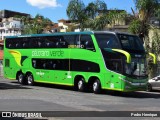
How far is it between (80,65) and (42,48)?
14.1ft

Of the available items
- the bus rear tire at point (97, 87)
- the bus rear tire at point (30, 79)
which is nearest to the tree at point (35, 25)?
the bus rear tire at point (30, 79)

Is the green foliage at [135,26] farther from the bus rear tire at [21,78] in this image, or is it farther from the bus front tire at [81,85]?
the bus rear tire at [21,78]

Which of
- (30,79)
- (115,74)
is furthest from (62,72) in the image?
(115,74)

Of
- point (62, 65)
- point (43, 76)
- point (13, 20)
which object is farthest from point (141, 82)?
point (13, 20)

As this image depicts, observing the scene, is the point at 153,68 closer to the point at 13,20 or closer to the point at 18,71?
the point at 18,71

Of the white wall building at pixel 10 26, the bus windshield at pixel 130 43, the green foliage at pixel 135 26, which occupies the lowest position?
the bus windshield at pixel 130 43

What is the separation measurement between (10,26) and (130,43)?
369 ft

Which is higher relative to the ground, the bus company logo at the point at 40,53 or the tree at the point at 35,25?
the tree at the point at 35,25

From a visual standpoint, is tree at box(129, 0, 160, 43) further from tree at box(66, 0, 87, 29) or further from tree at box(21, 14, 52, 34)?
tree at box(21, 14, 52, 34)

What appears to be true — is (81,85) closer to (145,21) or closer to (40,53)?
(40,53)

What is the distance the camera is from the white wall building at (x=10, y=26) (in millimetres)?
132625

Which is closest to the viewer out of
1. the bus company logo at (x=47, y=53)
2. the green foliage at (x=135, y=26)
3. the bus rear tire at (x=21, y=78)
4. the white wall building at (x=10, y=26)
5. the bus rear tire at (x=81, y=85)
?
the bus rear tire at (x=81, y=85)

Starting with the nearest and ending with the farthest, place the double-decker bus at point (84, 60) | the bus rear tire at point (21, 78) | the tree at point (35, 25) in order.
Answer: the double-decker bus at point (84, 60) < the bus rear tire at point (21, 78) < the tree at point (35, 25)

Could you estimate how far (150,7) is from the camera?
1356 inches
